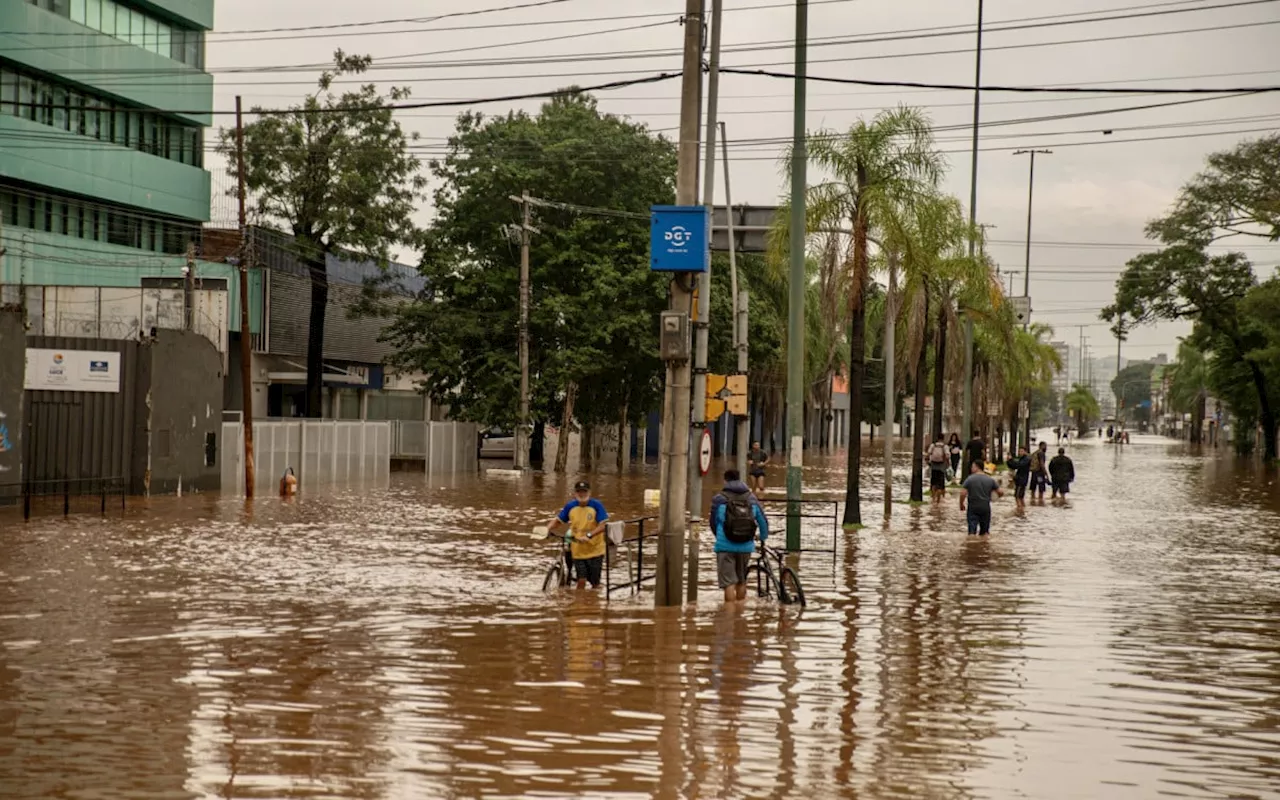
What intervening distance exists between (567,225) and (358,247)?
8.27 metres

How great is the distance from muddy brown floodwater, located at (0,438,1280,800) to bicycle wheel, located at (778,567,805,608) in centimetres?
36

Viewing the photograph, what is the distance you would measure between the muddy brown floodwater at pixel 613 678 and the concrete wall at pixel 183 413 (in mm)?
14671

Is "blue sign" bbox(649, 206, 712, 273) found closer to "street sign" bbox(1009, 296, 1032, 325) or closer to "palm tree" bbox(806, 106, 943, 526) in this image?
"palm tree" bbox(806, 106, 943, 526)

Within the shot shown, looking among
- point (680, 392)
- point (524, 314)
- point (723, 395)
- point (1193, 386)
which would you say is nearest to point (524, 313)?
point (524, 314)

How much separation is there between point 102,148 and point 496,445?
26372 mm

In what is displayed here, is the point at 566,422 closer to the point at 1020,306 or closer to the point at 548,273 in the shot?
the point at 548,273

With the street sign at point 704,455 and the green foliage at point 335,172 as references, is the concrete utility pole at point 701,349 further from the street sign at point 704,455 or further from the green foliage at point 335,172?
the green foliage at point 335,172

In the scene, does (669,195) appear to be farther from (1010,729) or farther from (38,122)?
(1010,729)

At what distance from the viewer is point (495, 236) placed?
56.1 metres

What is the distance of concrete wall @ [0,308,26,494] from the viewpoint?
109 ft

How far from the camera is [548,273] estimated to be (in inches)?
2175

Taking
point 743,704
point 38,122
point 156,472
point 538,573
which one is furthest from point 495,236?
point 743,704

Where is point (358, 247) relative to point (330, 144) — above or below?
below

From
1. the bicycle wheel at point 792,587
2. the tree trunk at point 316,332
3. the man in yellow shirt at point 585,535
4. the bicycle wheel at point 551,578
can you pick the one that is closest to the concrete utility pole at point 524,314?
the tree trunk at point 316,332
